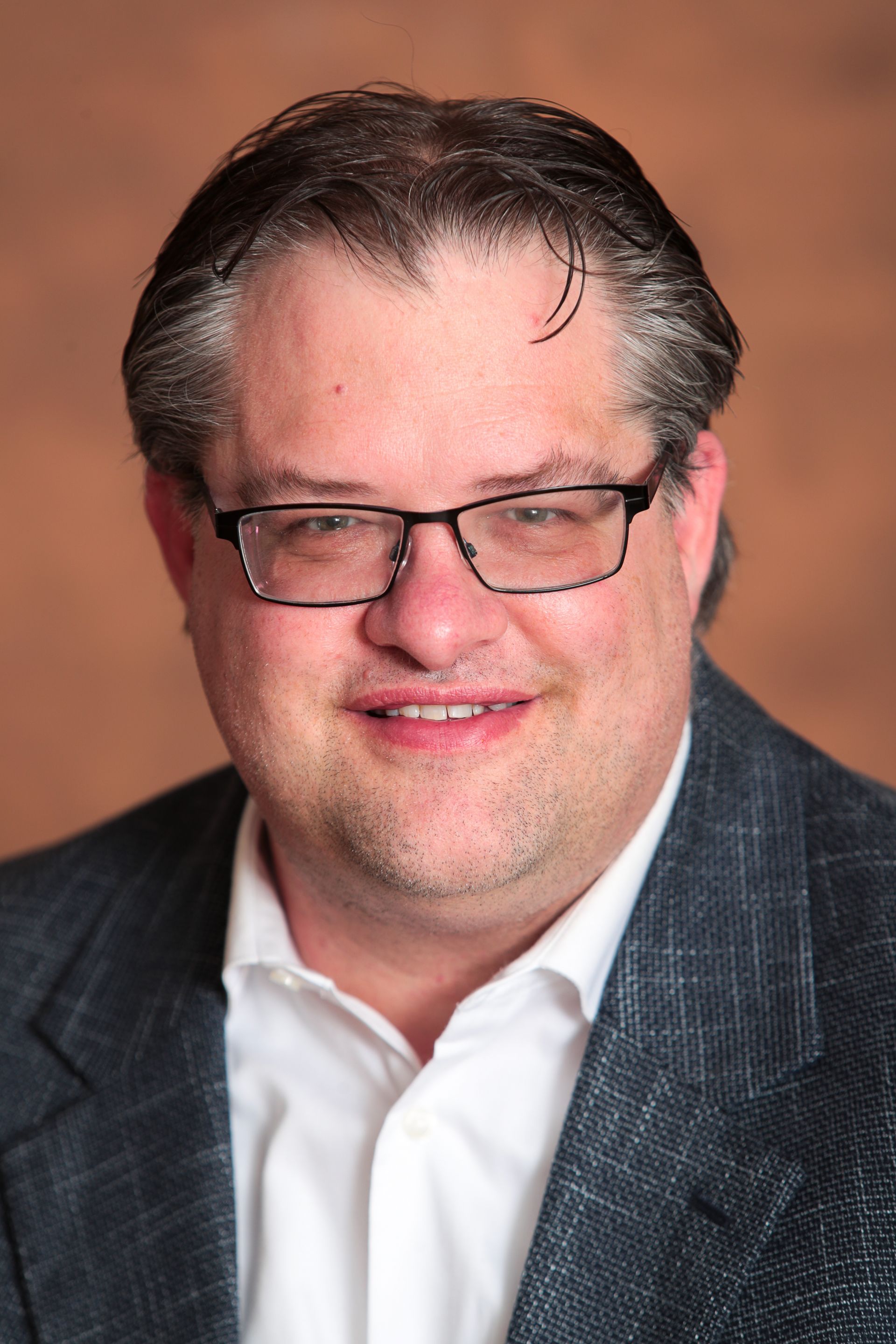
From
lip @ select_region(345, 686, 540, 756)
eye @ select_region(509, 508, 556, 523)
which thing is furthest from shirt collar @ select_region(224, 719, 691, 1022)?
eye @ select_region(509, 508, 556, 523)

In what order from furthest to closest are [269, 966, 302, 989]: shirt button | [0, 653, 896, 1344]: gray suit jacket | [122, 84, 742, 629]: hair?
[269, 966, 302, 989]: shirt button < [122, 84, 742, 629]: hair < [0, 653, 896, 1344]: gray suit jacket

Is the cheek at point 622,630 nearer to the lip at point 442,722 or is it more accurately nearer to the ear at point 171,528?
the lip at point 442,722

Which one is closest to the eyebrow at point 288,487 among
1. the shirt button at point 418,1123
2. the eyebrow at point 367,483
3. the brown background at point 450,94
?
the eyebrow at point 367,483

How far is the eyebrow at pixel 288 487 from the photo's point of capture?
1764 mm

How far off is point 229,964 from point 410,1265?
468 millimetres

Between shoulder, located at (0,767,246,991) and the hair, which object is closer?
the hair

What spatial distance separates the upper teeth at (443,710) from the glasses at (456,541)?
5.6 inches

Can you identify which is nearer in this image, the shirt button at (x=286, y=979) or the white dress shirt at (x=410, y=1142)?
the white dress shirt at (x=410, y=1142)

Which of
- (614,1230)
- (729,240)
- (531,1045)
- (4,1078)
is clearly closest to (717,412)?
(531,1045)

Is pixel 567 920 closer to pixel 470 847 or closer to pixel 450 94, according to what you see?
pixel 470 847

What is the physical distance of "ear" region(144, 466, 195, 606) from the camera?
2.12 metres

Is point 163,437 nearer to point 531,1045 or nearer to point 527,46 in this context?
point 531,1045

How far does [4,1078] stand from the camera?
2.12 meters

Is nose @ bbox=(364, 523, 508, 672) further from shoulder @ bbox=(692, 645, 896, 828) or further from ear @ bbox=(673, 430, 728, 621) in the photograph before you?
shoulder @ bbox=(692, 645, 896, 828)
